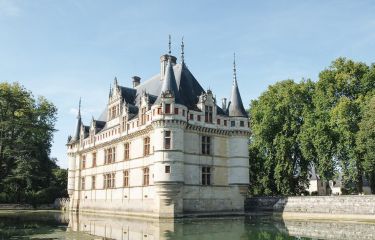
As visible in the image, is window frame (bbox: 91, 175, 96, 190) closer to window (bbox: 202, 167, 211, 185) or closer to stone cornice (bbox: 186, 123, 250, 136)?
window (bbox: 202, 167, 211, 185)

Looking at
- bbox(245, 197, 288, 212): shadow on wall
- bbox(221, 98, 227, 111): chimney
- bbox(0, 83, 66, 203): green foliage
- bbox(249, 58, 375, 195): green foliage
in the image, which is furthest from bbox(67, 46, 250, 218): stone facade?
bbox(0, 83, 66, 203): green foliage

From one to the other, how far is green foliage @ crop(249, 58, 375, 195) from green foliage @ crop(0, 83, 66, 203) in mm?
24270

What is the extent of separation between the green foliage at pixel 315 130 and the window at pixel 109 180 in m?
12.5

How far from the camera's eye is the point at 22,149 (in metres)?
44.8

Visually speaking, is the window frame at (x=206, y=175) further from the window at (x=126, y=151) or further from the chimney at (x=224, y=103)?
the window at (x=126, y=151)

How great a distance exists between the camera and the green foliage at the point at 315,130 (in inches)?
A: 1152

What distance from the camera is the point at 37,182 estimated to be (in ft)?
153

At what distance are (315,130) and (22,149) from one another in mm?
31076

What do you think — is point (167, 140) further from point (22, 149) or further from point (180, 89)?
point (22, 149)

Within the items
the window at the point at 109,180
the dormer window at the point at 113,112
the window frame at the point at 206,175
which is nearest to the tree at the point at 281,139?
the window frame at the point at 206,175

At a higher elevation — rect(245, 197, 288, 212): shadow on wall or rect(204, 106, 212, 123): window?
rect(204, 106, 212, 123): window

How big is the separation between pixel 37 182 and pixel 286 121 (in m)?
29.1

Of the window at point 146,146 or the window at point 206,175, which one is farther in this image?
the window at point 146,146

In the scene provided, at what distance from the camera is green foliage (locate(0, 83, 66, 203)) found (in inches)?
1735
